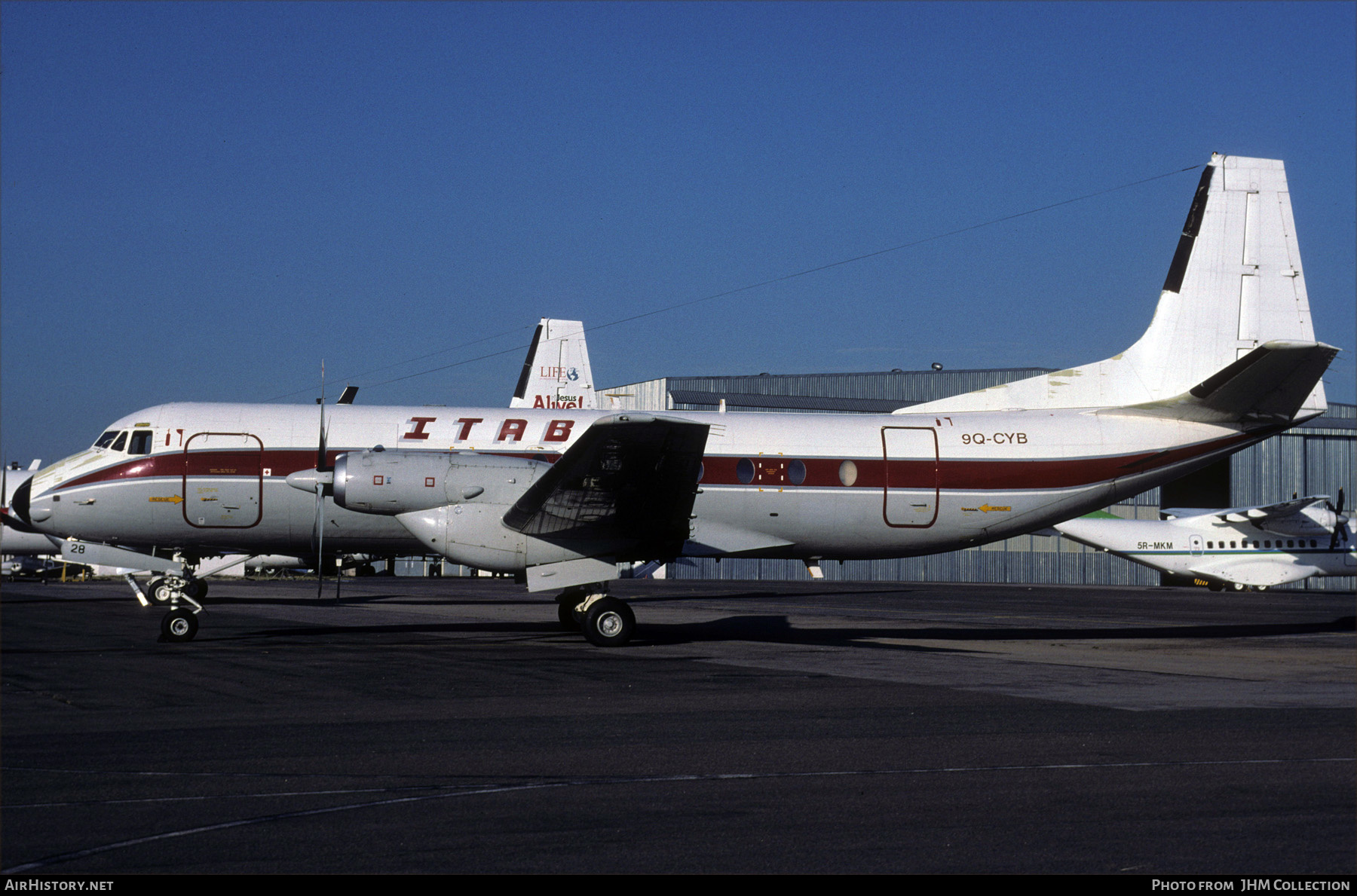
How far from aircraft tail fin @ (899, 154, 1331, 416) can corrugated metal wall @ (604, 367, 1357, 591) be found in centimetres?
3346

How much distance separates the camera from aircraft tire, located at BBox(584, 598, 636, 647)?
16.2m

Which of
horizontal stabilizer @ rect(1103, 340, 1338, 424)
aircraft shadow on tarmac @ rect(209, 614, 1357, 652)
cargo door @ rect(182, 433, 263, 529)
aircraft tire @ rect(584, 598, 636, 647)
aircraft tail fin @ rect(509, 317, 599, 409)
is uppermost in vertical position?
aircraft tail fin @ rect(509, 317, 599, 409)

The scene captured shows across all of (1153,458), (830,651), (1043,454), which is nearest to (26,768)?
(830,651)

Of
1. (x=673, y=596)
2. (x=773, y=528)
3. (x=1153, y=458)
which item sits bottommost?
(x=673, y=596)

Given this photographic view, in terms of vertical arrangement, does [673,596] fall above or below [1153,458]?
below

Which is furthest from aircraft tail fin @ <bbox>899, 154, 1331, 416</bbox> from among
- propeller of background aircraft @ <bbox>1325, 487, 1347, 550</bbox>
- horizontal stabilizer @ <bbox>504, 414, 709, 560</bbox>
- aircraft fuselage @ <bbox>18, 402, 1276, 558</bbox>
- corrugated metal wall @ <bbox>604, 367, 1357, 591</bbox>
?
corrugated metal wall @ <bbox>604, 367, 1357, 591</bbox>

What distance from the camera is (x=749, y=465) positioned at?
17203mm

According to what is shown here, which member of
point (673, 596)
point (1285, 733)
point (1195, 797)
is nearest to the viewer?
point (1195, 797)

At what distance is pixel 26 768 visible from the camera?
716 cm

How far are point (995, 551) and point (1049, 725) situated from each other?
45.9 m

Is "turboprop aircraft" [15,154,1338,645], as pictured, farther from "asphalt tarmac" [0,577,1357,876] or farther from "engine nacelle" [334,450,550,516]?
"asphalt tarmac" [0,577,1357,876]

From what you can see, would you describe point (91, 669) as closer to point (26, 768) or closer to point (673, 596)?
point (26, 768)

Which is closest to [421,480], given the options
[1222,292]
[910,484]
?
[910,484]

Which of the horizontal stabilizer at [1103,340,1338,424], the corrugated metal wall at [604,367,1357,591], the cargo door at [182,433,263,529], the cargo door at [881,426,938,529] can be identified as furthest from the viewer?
the corrugated metal wall at [604,367,1357,591]
